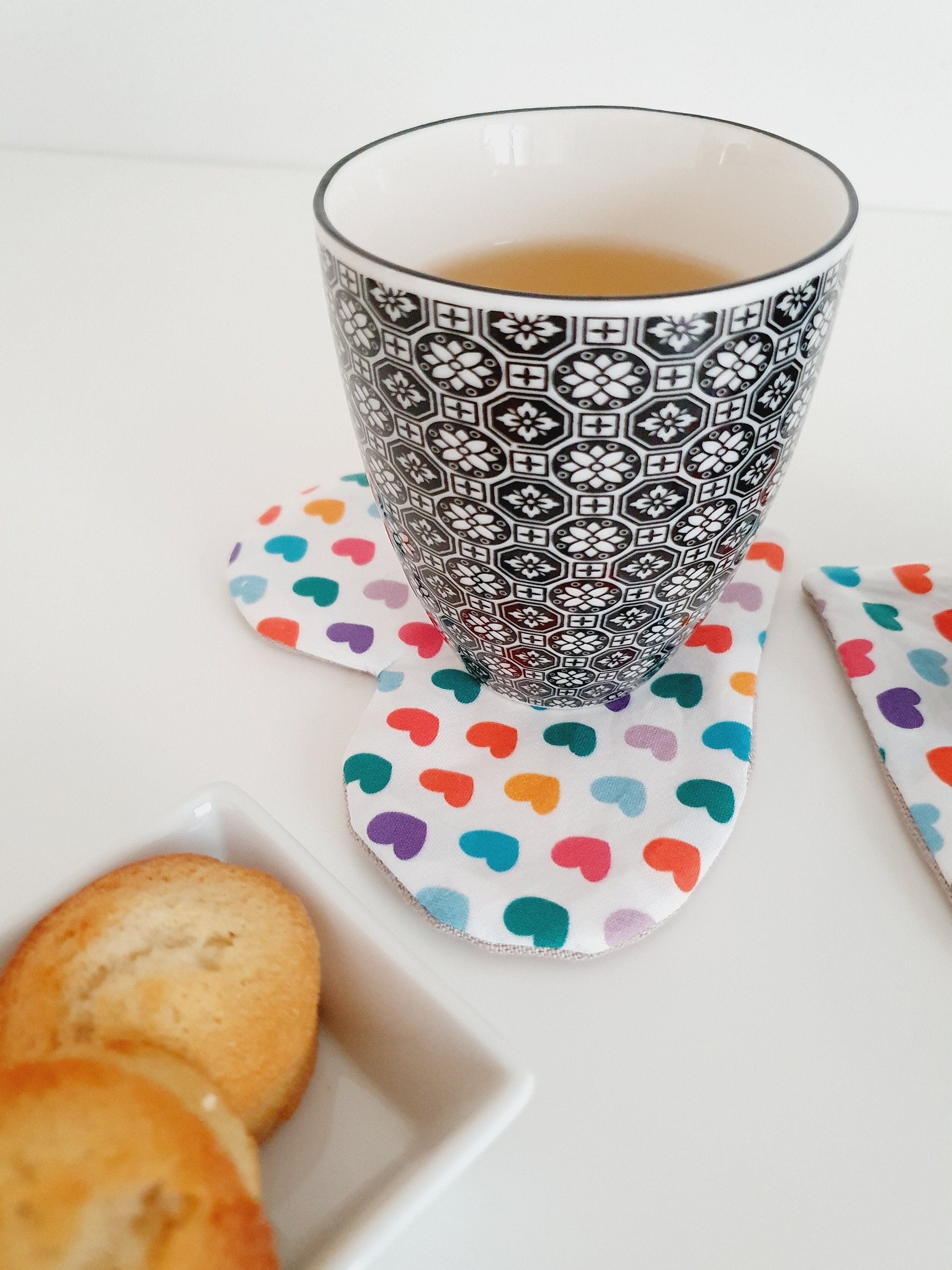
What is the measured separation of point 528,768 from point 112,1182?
0.22 meters

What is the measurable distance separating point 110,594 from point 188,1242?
0.34 metres

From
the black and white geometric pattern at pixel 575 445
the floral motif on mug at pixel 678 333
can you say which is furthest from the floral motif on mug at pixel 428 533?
the floral motif on mug at pixel 678 333

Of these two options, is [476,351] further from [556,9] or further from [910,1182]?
[556,9]

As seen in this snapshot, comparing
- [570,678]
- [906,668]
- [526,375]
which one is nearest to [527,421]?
[526,375]

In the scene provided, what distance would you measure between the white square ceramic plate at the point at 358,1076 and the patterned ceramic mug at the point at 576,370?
121 mm

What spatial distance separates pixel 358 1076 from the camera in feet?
0.94

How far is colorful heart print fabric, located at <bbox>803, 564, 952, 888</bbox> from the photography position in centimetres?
37

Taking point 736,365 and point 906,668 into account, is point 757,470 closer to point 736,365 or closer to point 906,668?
point 736,365

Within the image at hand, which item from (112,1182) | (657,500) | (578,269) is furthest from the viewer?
(578,269)

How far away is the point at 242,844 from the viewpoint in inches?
11.8

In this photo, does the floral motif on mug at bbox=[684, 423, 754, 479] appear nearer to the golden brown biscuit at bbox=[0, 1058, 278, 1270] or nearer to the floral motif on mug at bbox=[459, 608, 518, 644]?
the floral motif on mug at bbox=[459, 608, 518, 644]

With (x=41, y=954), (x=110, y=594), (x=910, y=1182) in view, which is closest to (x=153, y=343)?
(x=110, y=594)

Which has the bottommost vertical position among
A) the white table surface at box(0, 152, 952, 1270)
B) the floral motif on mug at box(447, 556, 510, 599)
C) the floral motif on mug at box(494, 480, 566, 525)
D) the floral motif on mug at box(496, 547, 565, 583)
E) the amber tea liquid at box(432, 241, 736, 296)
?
the white table surface at box(0, 152, 952, 1270)

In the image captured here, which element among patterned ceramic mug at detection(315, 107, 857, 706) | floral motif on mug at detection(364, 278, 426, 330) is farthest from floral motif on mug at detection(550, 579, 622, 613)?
floral motif on mug at detection(364, 278, 426, 330)
